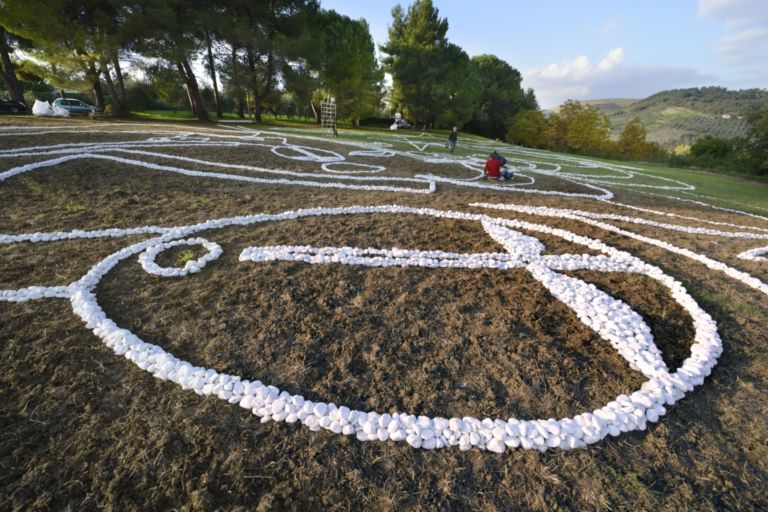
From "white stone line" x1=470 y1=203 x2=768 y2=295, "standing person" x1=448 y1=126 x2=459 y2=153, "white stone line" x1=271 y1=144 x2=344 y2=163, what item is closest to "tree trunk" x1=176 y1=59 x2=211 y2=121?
"white stone line" x1=271 y1=144 x2=344 y2=163

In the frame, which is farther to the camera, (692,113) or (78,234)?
(692,113)

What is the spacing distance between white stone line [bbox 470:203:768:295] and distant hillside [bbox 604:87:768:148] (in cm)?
10213

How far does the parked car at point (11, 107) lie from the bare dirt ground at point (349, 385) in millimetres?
27351

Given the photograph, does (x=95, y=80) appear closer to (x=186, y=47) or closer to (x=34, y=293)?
(x=186, y=47)

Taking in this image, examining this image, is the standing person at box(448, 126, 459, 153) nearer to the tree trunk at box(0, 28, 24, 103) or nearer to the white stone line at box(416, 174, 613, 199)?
the white stone line at box(416, 174, 613, 199)

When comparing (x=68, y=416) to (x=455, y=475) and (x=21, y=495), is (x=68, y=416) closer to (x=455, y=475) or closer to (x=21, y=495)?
(x=21, y=495)

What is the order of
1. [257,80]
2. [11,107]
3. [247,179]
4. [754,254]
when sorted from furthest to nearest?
[257,80] < [11,107] < [247,179] < [754,254]

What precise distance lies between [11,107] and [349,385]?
33681 mm

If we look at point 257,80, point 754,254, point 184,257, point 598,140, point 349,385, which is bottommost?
point 349,385

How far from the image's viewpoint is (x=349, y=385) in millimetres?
2988

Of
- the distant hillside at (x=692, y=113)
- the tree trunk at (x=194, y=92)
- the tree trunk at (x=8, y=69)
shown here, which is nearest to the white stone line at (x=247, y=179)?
the tree trunk at (x=194, y=92)

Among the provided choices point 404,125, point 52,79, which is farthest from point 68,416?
point 404,125

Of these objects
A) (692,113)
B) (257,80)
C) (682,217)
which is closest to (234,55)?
(257,80)

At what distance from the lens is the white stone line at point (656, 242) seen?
524cm
